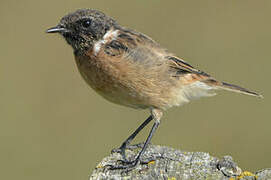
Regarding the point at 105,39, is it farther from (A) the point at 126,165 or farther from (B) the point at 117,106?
(B) the point at 117,106

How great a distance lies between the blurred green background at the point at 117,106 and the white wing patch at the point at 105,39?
393cm

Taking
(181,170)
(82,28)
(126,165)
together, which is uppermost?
(82,28)

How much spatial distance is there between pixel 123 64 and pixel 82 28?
2.18 ft

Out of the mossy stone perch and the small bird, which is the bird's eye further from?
the mossy stone perch

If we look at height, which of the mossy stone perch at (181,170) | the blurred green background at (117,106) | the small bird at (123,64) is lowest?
the mossy stone perch at (181,170)

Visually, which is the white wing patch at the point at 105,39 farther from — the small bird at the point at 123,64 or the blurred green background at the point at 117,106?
the blurred green background at the point at 117,106

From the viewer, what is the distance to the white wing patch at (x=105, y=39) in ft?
18.8

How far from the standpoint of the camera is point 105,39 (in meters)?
5.82

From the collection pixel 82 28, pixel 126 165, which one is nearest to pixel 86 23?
pixel 82 28

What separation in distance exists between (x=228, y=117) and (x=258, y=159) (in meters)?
1.14

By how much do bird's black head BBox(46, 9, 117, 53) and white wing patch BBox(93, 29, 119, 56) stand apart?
4 cm

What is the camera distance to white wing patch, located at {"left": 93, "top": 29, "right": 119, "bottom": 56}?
5.74 m

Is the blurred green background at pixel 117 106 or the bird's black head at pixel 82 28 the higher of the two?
the blurred green background at pixel 117 106

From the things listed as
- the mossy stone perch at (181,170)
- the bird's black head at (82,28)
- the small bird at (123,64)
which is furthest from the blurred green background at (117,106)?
the mossy stone perch at (181,170)
